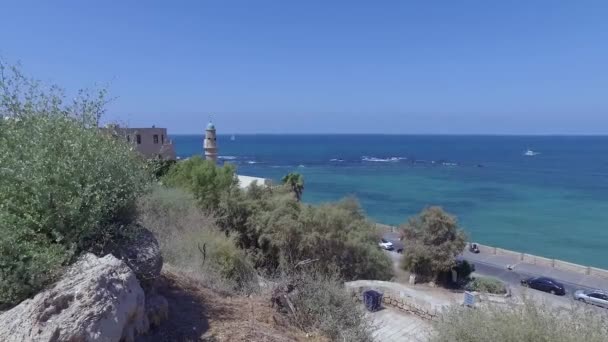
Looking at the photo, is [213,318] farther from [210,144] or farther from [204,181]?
[210,144]

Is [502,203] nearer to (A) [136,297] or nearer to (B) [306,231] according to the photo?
(B) [306,231]

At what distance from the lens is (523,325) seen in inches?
221

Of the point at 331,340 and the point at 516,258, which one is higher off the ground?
the point at 331,340

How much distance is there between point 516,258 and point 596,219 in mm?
23595

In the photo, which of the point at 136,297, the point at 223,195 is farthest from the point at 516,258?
the point at 136,297

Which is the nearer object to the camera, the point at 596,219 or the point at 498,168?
the point at 596,219

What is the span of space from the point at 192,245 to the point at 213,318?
15.8 feet

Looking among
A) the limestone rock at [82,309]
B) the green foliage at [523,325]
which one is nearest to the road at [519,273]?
the green foliage at [523,325]

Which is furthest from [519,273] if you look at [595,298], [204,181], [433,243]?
[204,181]

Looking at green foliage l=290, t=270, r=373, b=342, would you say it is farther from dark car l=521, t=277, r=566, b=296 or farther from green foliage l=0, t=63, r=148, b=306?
dark car l=521, t=277, r=566, b=296

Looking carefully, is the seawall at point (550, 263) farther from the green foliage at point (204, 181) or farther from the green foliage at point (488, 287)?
the green foliage at point (204, 181)

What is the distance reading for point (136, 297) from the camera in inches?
174

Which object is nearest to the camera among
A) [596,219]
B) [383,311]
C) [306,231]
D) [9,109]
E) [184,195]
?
[9,109]

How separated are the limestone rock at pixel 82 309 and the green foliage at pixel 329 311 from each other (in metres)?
2.86
